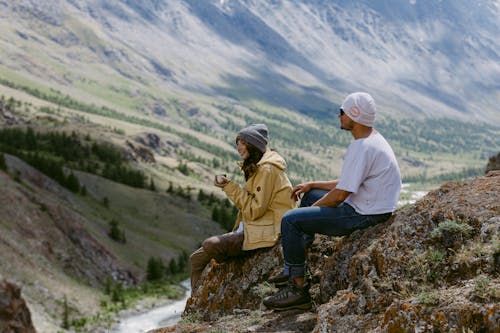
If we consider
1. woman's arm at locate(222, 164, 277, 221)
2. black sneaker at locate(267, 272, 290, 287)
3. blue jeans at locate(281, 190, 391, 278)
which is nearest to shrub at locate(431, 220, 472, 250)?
blue jeans at locate(281, 190, 391, 278)

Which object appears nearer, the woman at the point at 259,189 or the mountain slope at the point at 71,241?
the woman at the point at 259,189

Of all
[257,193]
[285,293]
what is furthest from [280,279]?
[257,193]

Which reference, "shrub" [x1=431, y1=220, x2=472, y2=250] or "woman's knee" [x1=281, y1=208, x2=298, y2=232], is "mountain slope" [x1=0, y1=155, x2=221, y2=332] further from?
"shrub" [x1=431, y1=220, x2=472, y2=250]

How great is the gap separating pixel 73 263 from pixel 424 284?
5402 centimetres

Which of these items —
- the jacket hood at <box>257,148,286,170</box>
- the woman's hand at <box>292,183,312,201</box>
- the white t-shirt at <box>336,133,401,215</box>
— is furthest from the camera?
the woman's hand at <box>292,183,312,201</box>

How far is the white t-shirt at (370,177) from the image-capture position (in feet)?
37.1

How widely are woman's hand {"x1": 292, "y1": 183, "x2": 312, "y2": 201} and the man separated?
1582 millimetres

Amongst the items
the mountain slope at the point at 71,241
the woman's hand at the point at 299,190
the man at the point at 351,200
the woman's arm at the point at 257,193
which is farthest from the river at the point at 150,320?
the man at the point at 351,200

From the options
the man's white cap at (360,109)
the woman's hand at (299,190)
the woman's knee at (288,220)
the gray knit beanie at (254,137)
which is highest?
the man's white cap at (360,109)

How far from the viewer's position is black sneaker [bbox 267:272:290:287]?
12.8 meters

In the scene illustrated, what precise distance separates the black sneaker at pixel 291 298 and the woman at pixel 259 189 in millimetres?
1786

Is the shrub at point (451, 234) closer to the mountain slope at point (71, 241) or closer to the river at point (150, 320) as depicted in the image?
the mountain slope at point (71, 241)

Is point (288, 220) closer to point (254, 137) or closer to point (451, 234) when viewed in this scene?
point (254, 137)

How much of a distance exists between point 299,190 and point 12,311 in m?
24.1
